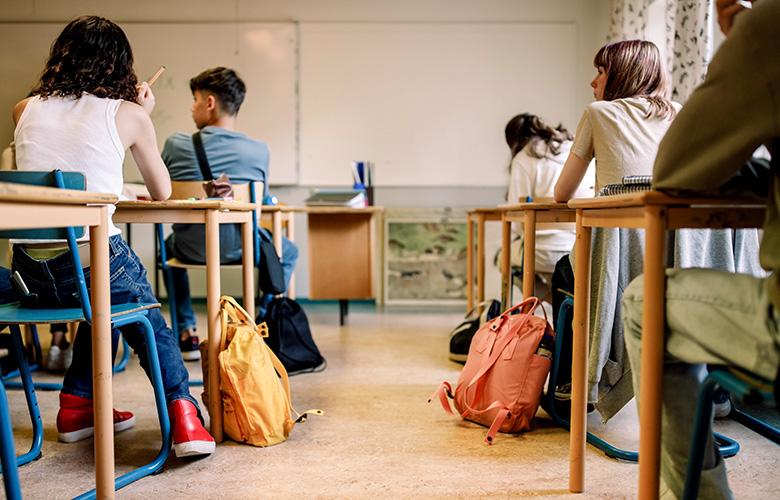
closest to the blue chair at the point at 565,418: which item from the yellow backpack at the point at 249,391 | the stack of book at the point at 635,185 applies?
the stack of book at the point at 635,185

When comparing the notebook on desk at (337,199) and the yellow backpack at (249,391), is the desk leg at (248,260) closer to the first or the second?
the yellow backpack at (249,391)

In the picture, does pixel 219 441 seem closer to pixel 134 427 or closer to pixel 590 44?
pixel 134 427

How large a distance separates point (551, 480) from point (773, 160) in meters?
0.97

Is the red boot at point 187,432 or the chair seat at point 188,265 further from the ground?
the chair seat at point 188,265

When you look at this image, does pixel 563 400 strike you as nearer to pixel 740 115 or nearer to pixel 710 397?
pixel 710 397

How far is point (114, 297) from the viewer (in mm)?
1752

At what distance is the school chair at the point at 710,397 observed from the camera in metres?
0.94

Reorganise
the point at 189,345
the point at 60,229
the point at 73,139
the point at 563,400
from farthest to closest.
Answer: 1. the point at 189,345
2. the point at 563,400
3. the point at 73,139
4. the point at 60,229

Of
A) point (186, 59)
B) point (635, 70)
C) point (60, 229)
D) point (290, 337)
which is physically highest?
point (186, 59)

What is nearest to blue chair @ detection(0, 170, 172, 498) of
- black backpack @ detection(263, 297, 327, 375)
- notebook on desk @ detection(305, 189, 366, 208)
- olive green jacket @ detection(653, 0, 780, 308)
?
A: black backpack @ detection(263, 297, 327, 375)

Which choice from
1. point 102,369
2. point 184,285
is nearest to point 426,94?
point 184,285

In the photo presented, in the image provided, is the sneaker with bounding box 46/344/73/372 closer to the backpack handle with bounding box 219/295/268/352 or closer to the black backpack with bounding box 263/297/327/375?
the black backpack with bounding box 263/297/327/375

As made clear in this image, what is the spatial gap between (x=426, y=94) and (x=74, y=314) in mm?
3757

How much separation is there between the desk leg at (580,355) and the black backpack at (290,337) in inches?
56.2
